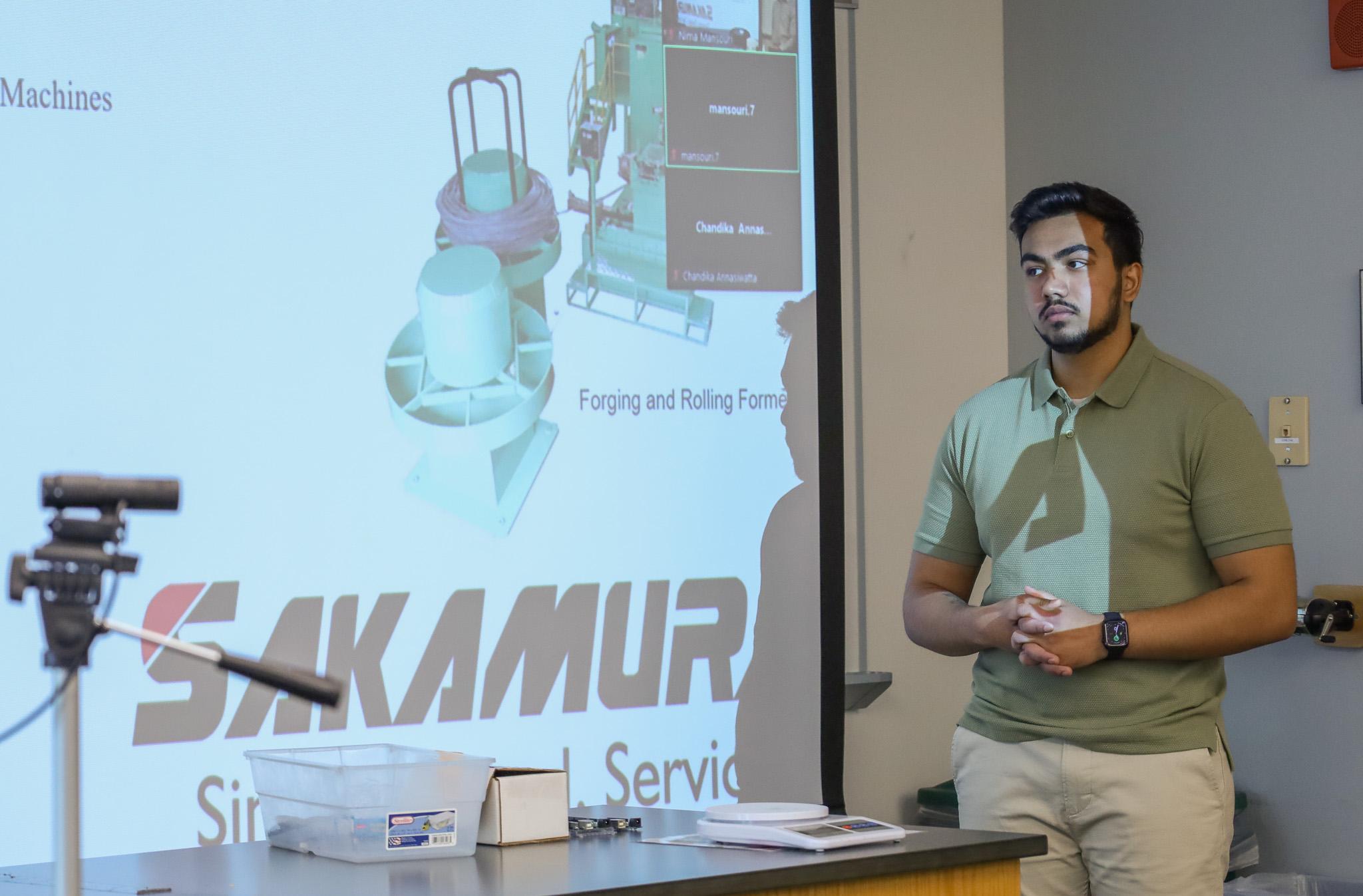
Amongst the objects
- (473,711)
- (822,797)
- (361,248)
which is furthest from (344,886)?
(822,797)

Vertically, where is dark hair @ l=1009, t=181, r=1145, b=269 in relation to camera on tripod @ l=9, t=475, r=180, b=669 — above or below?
above

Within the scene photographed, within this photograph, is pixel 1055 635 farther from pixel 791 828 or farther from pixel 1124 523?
pixel 791 828

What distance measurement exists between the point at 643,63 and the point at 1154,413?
1407 mm

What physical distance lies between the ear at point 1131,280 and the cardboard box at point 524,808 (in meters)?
1.20

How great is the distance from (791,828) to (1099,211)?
1.17m

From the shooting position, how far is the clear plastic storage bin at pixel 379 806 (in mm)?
1658

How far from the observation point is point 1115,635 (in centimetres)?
209

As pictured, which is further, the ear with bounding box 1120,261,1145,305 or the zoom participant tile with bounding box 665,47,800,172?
the zoom participant tile with bounding box 665,47,800,172

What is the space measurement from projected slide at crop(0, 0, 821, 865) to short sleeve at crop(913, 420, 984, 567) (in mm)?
743

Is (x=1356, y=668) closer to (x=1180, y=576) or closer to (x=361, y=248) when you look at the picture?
(x=1180, y=576)

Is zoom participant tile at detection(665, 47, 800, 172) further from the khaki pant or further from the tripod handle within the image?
the tripod handle

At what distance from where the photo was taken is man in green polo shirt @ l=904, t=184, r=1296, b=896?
82.4 inches

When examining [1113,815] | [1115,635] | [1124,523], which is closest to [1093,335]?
[1124,523]

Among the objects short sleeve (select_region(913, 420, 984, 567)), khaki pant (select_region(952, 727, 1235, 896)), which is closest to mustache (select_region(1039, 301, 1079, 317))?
short sleeve (select_region(913, 420, 984, 567))
